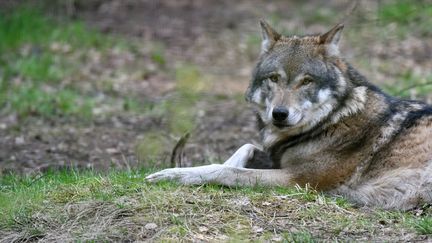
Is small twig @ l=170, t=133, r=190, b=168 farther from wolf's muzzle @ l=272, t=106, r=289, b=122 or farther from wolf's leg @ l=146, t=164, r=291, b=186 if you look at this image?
wolf's muzzle @ l=272, t=106, r=289, b=122

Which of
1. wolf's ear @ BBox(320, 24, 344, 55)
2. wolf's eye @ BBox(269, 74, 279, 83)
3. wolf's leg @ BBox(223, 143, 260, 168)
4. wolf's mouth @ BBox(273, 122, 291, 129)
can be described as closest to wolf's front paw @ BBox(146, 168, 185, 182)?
wolf's leg @ BBox(223, 143, 260, 168)

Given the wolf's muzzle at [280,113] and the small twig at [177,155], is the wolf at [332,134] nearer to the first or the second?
the wolf's muzzle at [280,113]

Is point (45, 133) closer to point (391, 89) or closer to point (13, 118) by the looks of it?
point (13, 118)

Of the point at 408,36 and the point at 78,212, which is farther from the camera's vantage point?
the point at 408,36

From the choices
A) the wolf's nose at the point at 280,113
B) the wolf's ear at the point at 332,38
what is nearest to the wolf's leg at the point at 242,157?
the wolf's nose at the point at 280,113

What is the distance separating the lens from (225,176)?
6262 mm

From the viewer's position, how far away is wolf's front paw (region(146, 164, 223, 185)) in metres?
6.24

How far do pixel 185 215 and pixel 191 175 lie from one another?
642 mm

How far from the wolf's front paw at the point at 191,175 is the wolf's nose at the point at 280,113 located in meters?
0.61

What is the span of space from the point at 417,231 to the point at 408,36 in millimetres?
9554

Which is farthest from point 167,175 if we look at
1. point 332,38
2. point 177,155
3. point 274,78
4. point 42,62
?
point 42,62

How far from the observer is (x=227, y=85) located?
12.6 metres

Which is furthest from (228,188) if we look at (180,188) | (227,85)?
(227,85)

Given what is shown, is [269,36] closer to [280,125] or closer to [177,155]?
[280,125]
